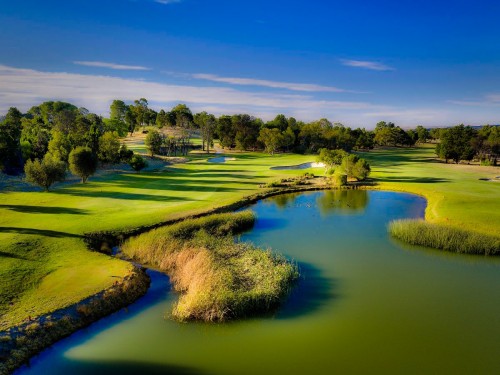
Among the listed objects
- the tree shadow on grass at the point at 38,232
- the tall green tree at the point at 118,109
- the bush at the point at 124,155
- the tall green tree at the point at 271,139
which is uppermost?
the tall green tree at the point at 118,109

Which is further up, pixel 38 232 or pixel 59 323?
pixel 38 232

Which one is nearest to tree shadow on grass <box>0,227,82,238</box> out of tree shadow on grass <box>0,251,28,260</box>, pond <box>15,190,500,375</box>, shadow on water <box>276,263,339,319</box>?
tree shadow on grass <box>0,251,28,260</box>

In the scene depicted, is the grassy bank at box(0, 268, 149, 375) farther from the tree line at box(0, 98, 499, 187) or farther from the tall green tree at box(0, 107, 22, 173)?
the tall green tree at box(0, 107, 22, 173)

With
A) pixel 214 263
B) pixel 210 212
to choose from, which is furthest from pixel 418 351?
pixel 210 212

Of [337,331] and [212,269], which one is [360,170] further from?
[337,331]

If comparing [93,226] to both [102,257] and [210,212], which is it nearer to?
[102,257]

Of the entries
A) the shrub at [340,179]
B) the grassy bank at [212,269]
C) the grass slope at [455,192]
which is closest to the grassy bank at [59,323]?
the grassy bank at [212,269]

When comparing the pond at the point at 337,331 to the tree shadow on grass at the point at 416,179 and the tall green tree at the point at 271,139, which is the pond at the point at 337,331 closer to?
the tree shadow on grass at the point at 416,179

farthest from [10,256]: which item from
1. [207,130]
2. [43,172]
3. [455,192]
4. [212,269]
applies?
[207,130]
